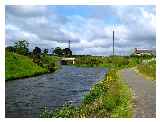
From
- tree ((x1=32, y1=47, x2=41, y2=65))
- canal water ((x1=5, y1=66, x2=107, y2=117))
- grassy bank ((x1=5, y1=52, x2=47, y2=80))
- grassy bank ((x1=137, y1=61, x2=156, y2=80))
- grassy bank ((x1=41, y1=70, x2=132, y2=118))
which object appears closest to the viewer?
grassy bank ((x1=41, y1=70, x2=132, y2=118))

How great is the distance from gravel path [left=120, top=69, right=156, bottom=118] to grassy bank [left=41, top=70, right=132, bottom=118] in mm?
146

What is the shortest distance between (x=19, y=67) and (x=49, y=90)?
39.0 inches

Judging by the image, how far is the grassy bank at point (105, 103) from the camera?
9.99 metres

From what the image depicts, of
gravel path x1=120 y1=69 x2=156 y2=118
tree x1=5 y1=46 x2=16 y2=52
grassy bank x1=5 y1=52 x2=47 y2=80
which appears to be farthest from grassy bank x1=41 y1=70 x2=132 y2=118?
tree x1=5 y1=46 x2=16 y2=52

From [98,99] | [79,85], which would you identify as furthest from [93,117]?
[79,85]

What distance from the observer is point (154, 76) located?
411 inches

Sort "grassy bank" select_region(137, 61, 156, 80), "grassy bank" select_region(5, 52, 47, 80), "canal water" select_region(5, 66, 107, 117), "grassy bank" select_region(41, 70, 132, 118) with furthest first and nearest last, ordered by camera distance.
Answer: "grassy bank" select_region(5, 52, 47, 80)
"canal water" select_region(5, 66, 107, 117)
"grassy bank" select_region(137, 61, 156, 80)
"grassy bank" select_region(41, 70, 132, 118)

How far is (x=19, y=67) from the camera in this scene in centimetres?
1169

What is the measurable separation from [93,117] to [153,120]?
112 cm

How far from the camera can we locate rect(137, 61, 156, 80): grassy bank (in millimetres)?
10516

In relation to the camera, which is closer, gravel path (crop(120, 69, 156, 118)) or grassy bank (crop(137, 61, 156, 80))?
gravel path (crop(120, 69, 156, 118))

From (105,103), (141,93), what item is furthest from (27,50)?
(141,93)

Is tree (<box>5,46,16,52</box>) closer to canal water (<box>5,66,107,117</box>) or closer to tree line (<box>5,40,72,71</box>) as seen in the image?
tree line (<box>5,40,72,71</box>)

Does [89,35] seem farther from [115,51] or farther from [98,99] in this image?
[98,99]
